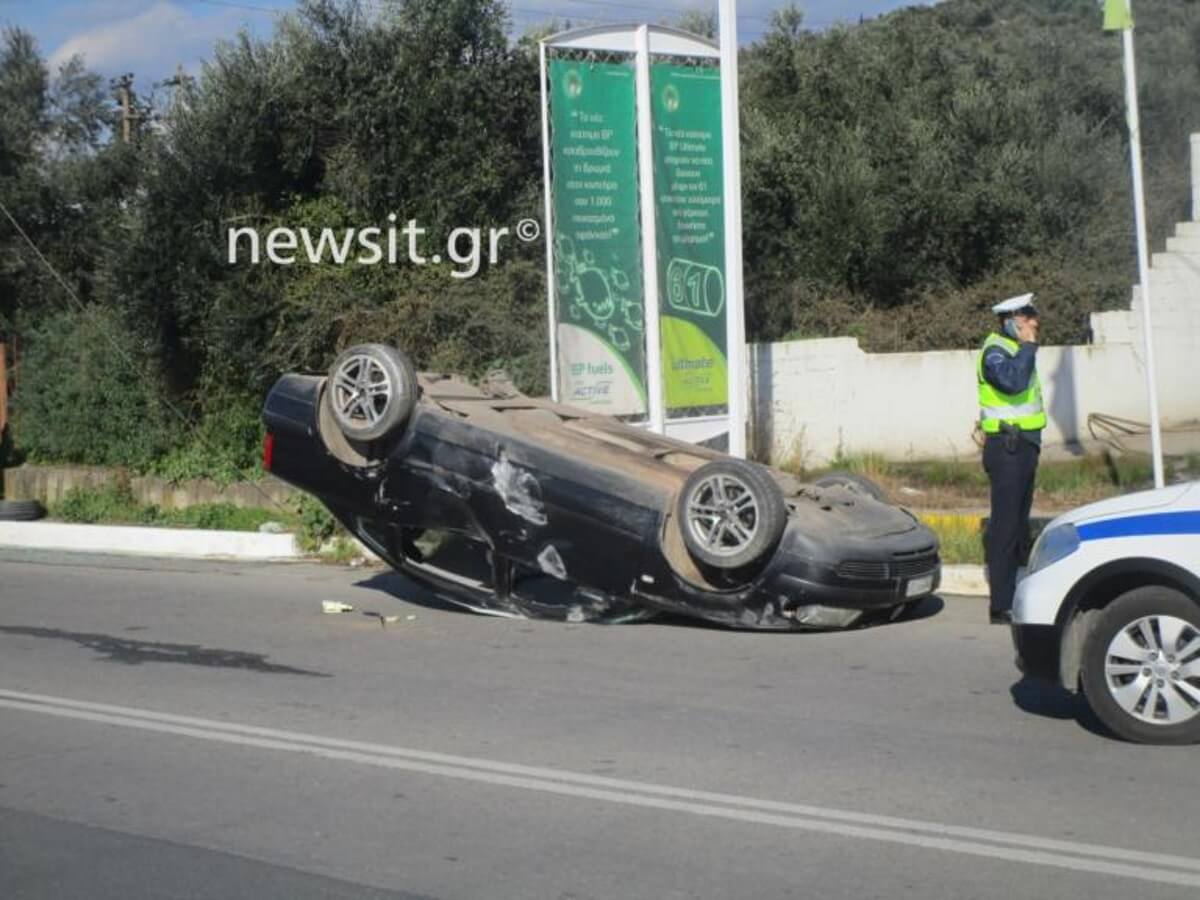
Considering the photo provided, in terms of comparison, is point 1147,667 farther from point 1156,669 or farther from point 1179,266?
point 1179,266

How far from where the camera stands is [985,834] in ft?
20.1

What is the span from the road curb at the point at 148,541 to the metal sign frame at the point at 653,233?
11.7ft

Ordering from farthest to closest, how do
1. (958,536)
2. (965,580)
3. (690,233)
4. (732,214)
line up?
1. (690,233)
2. (732,214)
3. (958,536)
4. (965,580)

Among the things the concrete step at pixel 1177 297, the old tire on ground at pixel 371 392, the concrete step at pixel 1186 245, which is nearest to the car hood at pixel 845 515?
the old tire on ground at pixel 371 392

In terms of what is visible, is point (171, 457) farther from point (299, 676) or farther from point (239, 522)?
point (299, 676)

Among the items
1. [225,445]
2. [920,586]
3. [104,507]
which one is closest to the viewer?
[920,586]

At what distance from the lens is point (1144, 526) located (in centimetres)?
735

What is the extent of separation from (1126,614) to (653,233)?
8480 mm

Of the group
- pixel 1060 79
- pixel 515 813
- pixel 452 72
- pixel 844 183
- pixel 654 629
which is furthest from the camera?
pixel 1060 79

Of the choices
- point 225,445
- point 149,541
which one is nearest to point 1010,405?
point 149,541

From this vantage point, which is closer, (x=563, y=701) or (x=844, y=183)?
(x=563, y=701)

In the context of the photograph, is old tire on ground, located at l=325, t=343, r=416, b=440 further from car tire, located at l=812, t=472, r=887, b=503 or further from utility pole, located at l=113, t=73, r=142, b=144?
utility pole, located at l=113, t=73, r=142, b=144

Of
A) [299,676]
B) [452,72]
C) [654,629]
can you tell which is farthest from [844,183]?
[299,676]

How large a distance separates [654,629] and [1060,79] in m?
18.1
